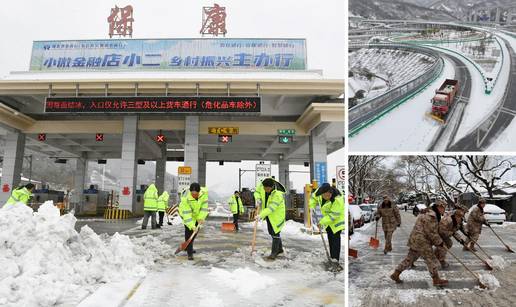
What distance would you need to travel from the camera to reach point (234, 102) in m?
13.8

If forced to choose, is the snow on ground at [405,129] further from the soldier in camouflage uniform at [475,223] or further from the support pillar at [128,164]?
the support pillar at [128,164]

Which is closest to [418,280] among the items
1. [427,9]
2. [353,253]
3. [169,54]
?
[353,253]

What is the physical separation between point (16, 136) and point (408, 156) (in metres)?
19.7

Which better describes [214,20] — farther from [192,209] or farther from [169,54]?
[192,209]

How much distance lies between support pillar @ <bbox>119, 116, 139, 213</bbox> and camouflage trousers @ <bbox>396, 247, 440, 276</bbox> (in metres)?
14.9

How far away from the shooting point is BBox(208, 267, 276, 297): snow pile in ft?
15.8

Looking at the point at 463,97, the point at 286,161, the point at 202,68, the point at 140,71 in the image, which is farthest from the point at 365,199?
the point at 286,161

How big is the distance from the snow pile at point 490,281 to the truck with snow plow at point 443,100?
6.30ft

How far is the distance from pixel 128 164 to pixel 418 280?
15258 mm

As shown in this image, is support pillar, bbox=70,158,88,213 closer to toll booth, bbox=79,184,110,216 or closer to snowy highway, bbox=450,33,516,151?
toll booth, bbox=79,184,110,216

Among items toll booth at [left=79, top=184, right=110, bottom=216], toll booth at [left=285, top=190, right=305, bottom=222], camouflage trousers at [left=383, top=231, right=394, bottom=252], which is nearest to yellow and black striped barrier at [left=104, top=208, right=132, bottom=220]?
toll booth at [left=79, top=184, right=110, bottom=216]

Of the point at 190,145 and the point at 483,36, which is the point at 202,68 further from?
the point at 483,36

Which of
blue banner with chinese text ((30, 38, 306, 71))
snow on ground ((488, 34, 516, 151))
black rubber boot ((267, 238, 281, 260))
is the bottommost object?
black rubber boot ((267, 238, 281, 260))

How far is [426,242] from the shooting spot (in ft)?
14.1
